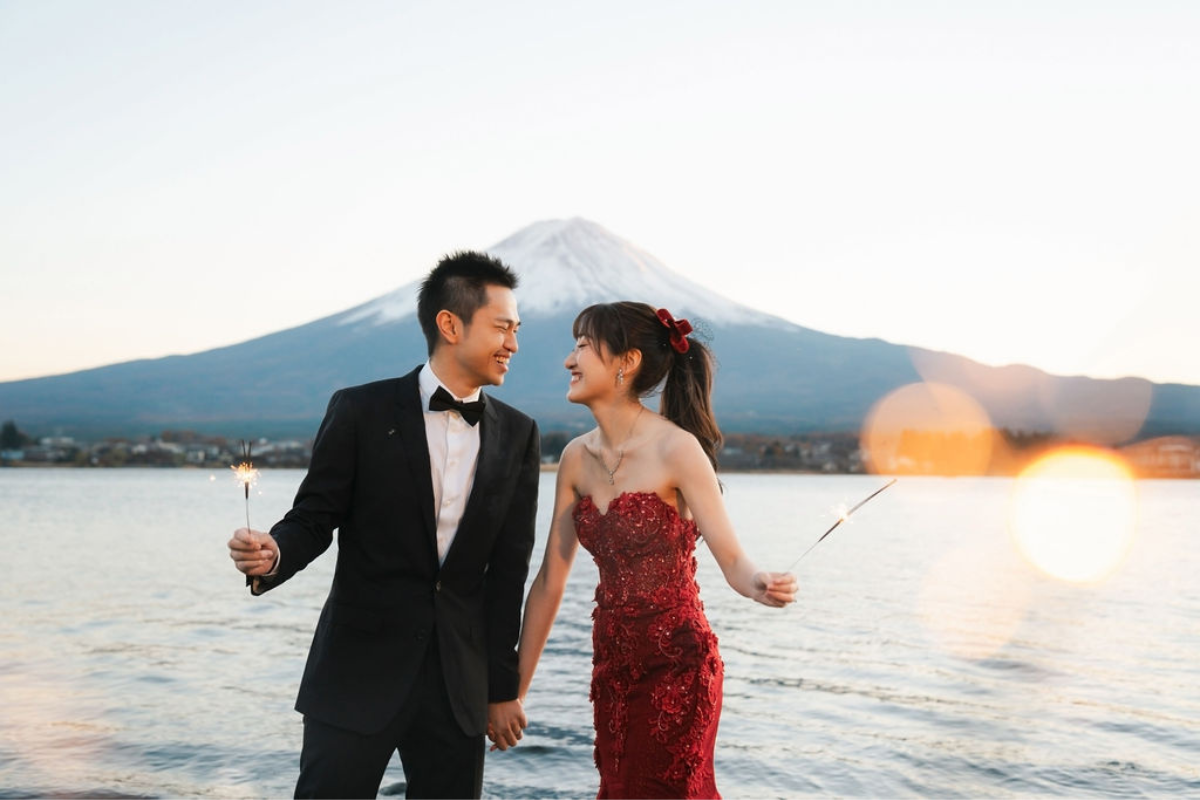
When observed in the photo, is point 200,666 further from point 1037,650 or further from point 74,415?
point 74,415

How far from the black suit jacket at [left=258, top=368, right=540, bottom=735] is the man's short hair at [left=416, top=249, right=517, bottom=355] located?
10.3 inches

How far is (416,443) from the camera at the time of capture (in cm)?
400

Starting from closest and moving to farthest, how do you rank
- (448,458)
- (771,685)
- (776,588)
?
(776,588)
(448,458)
(771,685)

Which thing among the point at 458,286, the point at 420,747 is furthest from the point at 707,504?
the point at 420,747

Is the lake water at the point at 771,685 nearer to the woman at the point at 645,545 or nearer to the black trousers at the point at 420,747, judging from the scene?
the woman at the point at 645,545

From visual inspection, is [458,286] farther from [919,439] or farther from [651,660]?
[919,439]

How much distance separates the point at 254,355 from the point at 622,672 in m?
180

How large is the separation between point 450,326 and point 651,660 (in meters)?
1.35

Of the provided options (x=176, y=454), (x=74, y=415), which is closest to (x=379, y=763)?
(x=176, y=454)

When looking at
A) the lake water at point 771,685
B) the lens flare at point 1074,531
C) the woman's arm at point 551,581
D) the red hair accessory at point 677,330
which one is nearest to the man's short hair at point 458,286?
the red hair accessory at point 677,330

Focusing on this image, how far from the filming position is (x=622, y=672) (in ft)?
13.6

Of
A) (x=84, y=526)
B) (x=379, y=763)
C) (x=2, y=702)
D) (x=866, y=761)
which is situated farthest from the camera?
(x=84, y=526)

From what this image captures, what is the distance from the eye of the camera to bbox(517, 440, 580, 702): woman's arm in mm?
4363

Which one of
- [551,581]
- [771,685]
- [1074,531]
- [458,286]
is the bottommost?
[1074,531]
